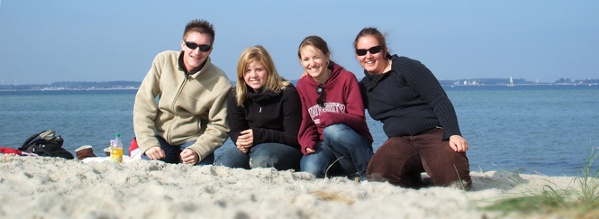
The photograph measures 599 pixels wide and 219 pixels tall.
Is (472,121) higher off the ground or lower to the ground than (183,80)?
lower

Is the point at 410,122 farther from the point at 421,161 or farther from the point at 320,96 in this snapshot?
the point at 320,96

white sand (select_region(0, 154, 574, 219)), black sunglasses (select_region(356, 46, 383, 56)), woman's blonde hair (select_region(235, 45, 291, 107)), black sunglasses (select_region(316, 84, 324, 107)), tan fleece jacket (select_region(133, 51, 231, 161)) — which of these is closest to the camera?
Answer: white sand (select_region(0, 154, 574, 219))

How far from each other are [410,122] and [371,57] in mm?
576

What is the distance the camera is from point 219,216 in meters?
3.57

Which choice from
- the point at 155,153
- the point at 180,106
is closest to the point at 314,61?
the point at 180,106

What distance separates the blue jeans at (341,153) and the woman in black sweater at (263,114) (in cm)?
23

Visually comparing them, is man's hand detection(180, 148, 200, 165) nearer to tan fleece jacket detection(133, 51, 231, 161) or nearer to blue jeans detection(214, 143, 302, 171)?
tan fleece jacket detection(133, 51, 231, 161)

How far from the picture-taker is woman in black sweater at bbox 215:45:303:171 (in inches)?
233

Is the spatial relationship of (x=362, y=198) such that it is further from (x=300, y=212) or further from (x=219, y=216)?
(x=219, y=216)

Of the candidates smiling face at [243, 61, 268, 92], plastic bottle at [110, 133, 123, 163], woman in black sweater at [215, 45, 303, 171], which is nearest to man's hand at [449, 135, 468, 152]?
woman in black sweater at [215, 45, 303, 171]

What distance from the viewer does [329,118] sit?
5.65 metres

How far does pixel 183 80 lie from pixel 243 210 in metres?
2.68

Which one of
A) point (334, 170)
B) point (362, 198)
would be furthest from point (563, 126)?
point (362, 198)

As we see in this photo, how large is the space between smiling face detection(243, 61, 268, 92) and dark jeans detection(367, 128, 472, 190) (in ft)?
3.77
